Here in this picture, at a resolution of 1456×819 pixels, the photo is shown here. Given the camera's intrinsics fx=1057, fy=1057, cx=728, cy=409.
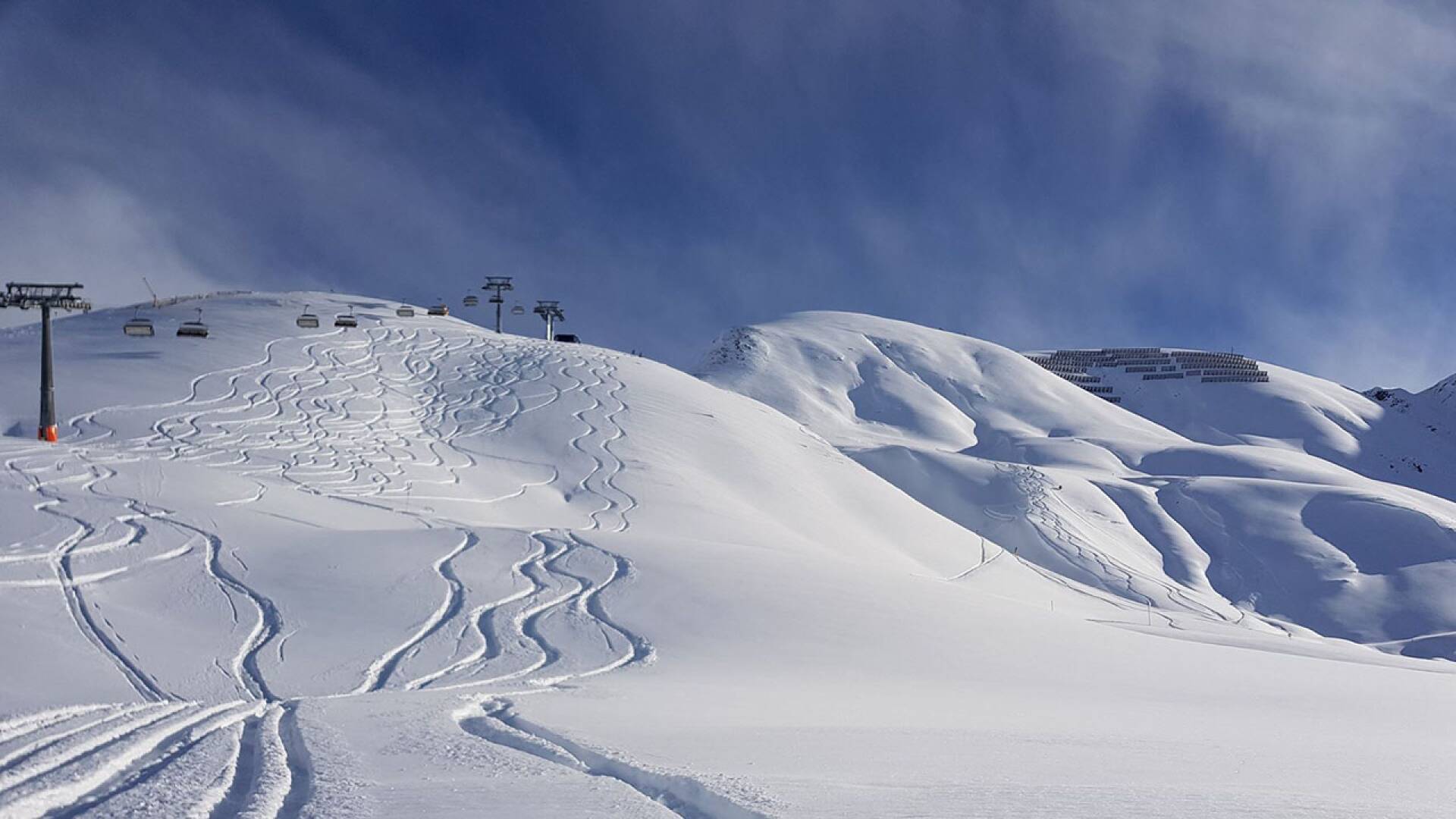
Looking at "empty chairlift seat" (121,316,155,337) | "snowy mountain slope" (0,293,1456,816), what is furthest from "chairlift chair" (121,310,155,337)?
"snowy mountain slope" (0,293,1456,816)

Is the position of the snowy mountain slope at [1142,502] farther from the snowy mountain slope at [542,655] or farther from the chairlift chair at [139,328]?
the chairlift chair at [139,328]

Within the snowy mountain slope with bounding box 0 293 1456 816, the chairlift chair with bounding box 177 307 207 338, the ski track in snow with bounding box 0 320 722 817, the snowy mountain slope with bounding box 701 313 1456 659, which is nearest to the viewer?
the snowy mountain slope with bounding box 0 293 1456 816

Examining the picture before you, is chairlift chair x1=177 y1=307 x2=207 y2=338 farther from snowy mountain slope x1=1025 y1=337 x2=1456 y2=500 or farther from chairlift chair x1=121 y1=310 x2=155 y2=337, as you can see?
snowy mountain slope x1=1025 y1=337 x2=1456 y2=500

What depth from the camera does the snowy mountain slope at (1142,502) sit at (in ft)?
118

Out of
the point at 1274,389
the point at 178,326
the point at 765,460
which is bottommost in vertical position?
the point at 765,460

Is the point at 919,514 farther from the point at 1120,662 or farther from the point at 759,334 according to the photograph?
the point at 759,334

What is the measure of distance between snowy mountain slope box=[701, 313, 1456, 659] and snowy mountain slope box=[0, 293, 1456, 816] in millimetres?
10461

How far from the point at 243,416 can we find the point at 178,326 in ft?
36.4

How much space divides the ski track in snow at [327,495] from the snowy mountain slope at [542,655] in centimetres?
6

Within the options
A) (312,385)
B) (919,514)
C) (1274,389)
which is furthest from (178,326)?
(1274,389)

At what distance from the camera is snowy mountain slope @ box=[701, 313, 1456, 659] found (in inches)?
1412

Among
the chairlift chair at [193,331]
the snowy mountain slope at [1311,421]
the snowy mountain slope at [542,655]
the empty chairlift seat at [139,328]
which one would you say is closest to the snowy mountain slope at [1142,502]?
the snowy mountain slope at [542,655]

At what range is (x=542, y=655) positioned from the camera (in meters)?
11.0

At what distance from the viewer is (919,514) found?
32469mm
